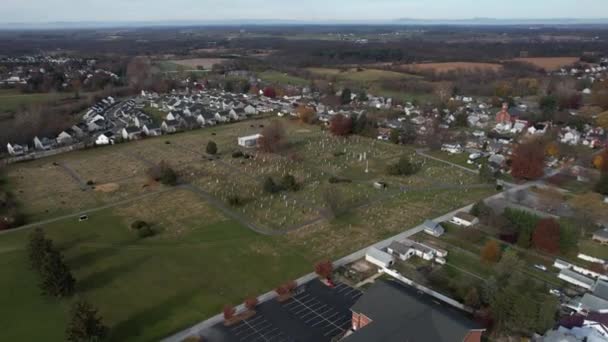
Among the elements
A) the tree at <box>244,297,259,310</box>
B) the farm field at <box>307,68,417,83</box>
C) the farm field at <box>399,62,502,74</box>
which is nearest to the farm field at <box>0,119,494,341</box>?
the tree at <box>244,297,259,310</box>

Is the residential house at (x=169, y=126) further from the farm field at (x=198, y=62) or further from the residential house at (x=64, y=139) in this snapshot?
the farm field at (x=198, y=62)

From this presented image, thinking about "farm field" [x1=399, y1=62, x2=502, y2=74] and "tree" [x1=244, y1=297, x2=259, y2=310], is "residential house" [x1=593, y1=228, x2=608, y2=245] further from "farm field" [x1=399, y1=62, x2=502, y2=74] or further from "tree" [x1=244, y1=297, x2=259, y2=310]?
"farm field" [x1=399, y1=62, x2=502, y2=74]

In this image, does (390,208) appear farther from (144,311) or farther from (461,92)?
(461,92)

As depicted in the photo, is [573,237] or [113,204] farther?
[113,204]

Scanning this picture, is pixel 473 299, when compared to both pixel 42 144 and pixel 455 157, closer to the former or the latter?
pixel 455 157

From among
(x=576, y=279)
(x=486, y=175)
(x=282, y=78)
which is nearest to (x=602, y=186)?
(x=486, y=175)

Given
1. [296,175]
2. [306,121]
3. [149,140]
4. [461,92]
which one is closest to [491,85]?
[461,92]
